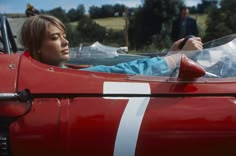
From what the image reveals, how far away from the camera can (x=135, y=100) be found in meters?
1.91

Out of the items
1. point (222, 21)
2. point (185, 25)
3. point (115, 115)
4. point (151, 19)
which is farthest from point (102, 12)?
point (115, 115)

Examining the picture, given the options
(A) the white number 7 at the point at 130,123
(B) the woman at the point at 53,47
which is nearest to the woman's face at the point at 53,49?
(B) the woman at the point at 53,47

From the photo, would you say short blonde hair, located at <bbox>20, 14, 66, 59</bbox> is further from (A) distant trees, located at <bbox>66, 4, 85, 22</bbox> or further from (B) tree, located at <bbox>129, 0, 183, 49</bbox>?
(A) distant trees, located at <bbox>66, 4, 85, 22</bbox>

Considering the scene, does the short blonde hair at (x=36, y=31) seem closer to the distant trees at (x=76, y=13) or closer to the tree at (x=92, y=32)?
the tree at (x=92, y=32)

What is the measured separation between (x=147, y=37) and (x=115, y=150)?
53.7 feet

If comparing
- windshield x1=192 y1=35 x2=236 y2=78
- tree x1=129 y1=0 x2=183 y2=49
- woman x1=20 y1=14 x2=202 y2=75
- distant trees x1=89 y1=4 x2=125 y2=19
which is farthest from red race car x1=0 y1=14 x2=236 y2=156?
distant trees x1=89 y1=4 x2=125 y2=19

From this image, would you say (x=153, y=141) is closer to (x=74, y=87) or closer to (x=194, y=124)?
(x=194, y=124)

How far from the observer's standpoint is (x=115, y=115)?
73.8 inches

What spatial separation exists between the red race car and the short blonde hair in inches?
11.8

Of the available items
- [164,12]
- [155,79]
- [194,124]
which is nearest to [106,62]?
[155,79]

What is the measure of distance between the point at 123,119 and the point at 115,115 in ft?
0.12

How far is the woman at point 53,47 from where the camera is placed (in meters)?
2.18

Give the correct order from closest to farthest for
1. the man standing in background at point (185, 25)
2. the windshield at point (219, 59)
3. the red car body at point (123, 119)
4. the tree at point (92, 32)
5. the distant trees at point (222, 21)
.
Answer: the red car body at point (123, 119) < the windshield at point (219, 59) < the man standing in background at point (185, 25) < the tree at point (92, 32) < the distant trees at point (222, 21)

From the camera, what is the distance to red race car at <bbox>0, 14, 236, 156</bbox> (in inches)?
73.2
